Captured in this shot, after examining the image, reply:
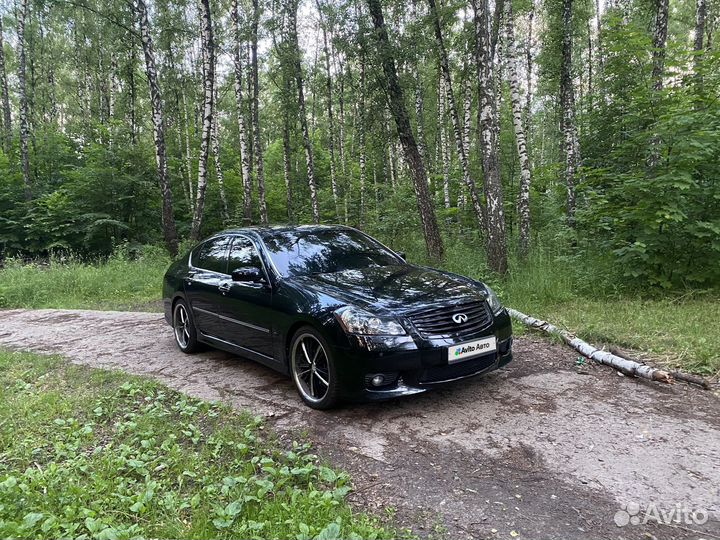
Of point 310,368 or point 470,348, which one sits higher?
point 470,348

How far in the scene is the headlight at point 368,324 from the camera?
12.1 feet

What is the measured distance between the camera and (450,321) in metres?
3.91

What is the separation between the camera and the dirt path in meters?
2.55

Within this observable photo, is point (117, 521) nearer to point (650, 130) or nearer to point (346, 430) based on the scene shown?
point (346, 430)

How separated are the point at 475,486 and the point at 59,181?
23.6 m

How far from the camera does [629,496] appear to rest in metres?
2.66

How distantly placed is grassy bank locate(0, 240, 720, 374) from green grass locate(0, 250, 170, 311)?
0.02m

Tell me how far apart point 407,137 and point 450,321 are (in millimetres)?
7678

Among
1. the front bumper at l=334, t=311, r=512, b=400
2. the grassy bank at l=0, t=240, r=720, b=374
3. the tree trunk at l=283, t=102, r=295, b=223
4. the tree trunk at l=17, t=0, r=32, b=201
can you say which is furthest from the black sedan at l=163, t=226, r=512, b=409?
the tree trunk at l=17, t=0, r=32, b=201

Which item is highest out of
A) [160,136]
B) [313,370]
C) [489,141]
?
[160,136]

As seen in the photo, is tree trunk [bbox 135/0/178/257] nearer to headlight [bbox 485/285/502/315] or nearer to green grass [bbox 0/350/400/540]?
green grass [bbox 0/350/400/540]

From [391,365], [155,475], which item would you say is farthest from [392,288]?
[155,475]

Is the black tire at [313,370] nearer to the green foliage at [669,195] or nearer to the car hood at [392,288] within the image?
the car hood at [392,288]

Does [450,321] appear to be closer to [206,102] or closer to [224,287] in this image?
[224,287]
